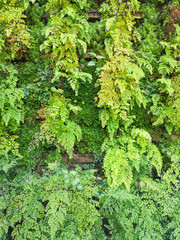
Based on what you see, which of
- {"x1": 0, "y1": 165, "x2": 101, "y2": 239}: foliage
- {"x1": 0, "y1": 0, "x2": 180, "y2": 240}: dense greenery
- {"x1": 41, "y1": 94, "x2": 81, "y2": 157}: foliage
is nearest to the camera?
{"x1": 0, "y1": 165, "x2": 101, "y2": 239}: foliage

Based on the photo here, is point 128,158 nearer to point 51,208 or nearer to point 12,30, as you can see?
point 51,208

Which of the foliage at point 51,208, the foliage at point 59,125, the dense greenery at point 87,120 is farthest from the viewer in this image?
the foliage at point 59,125

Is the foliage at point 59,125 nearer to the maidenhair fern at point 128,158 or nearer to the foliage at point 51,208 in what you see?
the foliage at point 51,208

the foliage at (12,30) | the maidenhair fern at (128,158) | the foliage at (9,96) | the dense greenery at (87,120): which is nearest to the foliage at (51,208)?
the dense greenery at (87,120)

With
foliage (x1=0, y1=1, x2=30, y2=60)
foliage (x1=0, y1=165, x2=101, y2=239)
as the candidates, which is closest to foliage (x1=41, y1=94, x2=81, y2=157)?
foliage (x1=0, y1=165, x2=101, y2=239)

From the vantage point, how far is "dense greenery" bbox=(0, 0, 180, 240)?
110 inches

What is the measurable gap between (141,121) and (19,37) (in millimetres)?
2628

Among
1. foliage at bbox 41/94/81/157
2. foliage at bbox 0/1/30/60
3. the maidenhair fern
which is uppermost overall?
foliage at bbox 0/1/30/60

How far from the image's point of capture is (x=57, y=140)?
3.17 metres

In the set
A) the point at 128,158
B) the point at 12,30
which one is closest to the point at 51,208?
the point at 128,158

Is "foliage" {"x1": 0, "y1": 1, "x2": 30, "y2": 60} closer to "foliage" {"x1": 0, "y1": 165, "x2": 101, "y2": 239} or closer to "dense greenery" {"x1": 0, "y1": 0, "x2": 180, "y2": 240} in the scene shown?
"dense greenery" {"x1": 0, "y1": 0, "x2": 180, "y2": 240}

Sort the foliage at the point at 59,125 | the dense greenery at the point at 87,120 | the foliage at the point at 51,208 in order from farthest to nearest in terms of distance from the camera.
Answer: the foliage at the point at 59,125, the dense greenery at the point at 87,120, the foliage at the point at 51,208

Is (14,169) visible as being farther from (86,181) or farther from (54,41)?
(54,41)

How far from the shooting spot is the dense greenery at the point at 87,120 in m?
2.79
